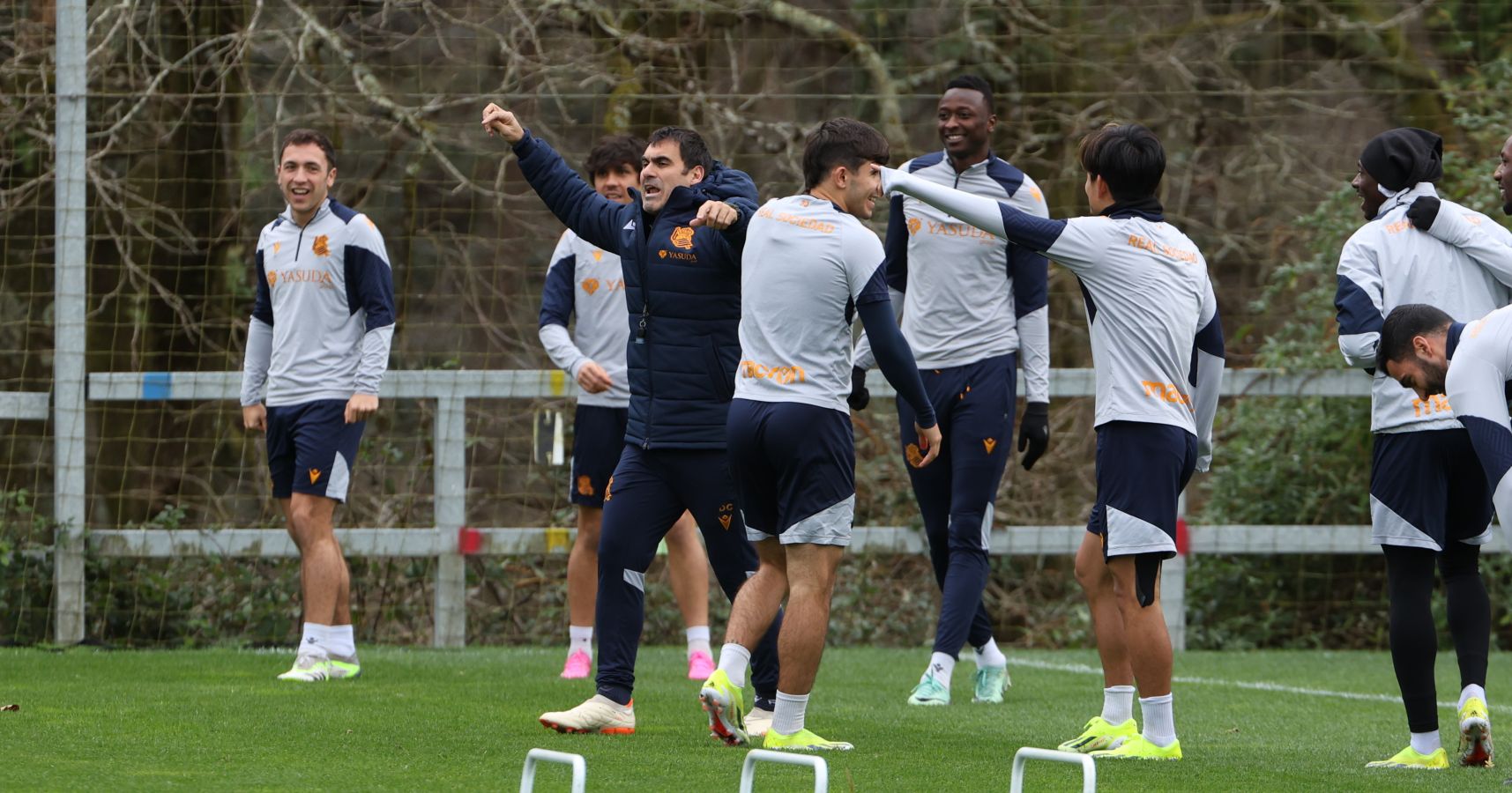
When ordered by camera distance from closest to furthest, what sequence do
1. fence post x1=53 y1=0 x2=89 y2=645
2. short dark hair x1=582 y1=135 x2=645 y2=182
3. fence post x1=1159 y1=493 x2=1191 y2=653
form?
short dark hair x1=582 y1=135 x2=645 y2=182
fence post x1=53 y1=0 x2=89 y2=645
fence post x1=1159 y1=493 x2=1191 y2=653

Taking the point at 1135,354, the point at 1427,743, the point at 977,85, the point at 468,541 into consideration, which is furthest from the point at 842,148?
the point at 468,541

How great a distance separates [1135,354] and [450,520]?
5.10m

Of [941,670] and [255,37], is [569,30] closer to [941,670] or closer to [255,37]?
[255,37]

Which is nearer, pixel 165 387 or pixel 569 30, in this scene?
pixel 165 387

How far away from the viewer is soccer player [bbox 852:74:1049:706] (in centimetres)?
718

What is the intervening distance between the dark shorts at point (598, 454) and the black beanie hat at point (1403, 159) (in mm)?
3238

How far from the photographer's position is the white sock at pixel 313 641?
24.7 ft

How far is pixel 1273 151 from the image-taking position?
507 inches

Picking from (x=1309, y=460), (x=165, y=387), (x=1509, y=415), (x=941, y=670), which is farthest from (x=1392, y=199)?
(x=165, y=387)

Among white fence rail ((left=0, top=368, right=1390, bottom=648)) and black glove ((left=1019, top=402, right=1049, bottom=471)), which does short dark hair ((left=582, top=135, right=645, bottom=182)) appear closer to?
black glove ((left=1019, top=402, right=1049, bottom=471))

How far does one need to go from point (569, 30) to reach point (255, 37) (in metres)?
1.88

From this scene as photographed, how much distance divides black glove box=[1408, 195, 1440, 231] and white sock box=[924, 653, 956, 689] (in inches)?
93.2

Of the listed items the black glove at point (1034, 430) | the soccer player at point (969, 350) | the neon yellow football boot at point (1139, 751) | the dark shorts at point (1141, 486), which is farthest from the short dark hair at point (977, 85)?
the neon yellow football boot at point (1139, 751)

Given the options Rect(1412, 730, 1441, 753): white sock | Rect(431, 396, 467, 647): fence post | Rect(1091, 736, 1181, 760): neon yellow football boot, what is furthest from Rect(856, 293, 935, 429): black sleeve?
Rect(431, 396, 467, 647): fence post
